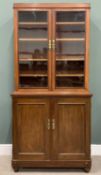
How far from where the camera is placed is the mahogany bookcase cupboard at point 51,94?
3436 mm

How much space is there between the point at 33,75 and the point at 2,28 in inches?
32.9

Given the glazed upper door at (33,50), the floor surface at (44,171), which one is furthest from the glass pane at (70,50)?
the floor surface at (44,171)

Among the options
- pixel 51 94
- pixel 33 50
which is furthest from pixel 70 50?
pixel 51 94

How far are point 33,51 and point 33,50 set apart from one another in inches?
0.5

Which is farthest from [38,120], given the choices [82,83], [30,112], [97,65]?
[97,65]

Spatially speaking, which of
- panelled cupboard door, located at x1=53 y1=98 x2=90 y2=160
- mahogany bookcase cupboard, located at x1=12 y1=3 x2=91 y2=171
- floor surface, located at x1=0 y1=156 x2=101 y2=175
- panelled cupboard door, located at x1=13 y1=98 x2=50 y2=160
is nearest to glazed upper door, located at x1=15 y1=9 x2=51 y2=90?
mahogany bookcase cupboard, located at x1=12 y1=3 x2=91 y2=171

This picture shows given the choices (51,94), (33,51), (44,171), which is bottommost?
(44,171)

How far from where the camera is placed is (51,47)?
11.5 feet

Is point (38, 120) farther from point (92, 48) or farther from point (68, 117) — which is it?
point (92, 48)

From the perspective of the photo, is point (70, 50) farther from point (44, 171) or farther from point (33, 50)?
point (44, 171)

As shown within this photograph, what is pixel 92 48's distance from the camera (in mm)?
3959

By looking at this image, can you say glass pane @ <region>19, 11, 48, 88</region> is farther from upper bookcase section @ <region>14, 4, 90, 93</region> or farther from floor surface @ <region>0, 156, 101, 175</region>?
floor surface @ <region>0, 156, 101, 175</region>

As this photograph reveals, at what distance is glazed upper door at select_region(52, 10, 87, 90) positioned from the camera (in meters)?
3.52

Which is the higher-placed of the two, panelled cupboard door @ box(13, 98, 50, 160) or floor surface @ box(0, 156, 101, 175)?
panelled cupboard door @ box(13, 98, 50, 160)
